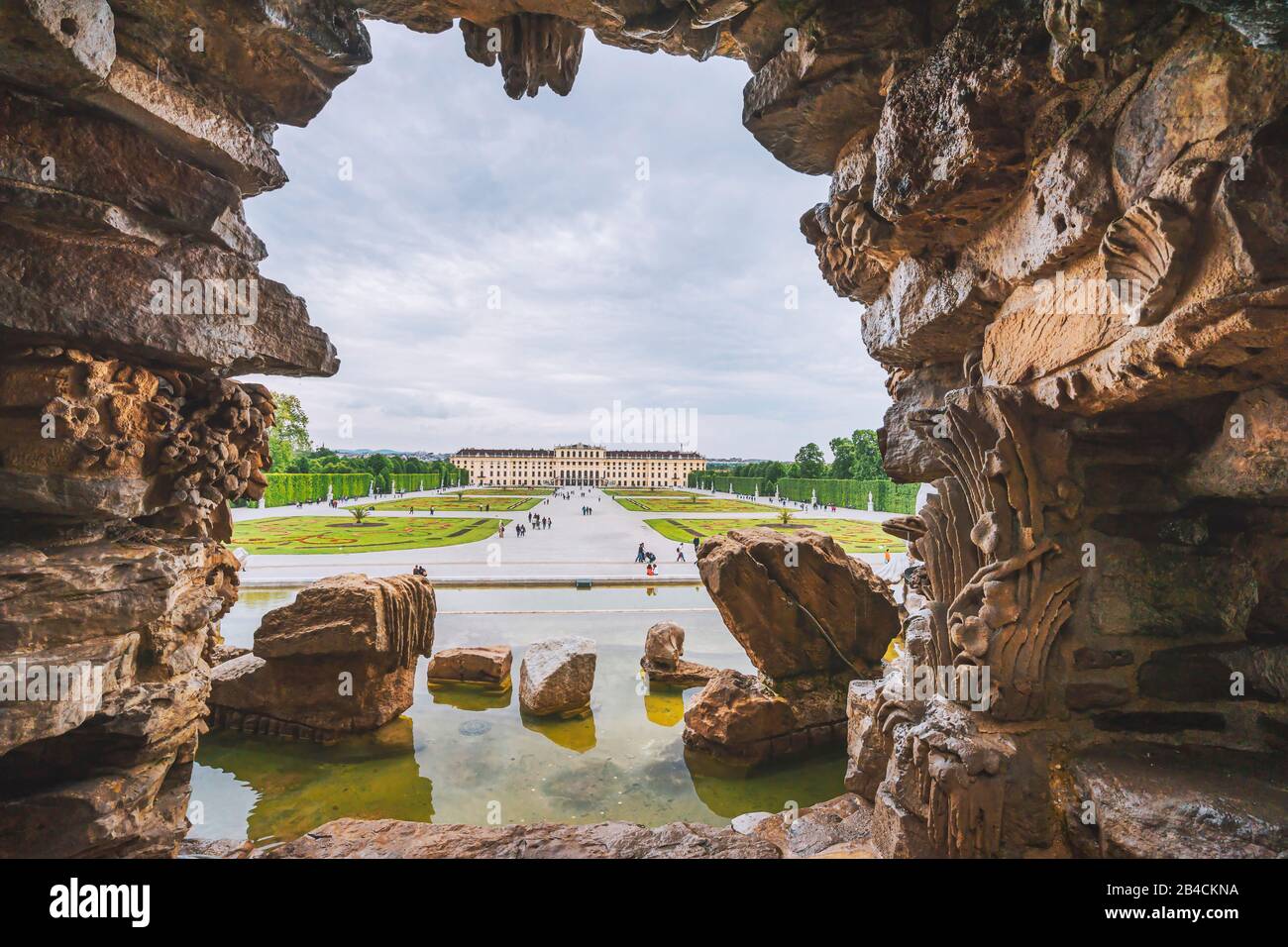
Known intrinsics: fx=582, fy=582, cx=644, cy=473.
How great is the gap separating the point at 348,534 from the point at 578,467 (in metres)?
86.2

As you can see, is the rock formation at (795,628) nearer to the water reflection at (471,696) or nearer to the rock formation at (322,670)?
the water reflection at (471,696)

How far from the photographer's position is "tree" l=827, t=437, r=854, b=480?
42719 mm

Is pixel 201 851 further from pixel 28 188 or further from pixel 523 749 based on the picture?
pixel 28 188

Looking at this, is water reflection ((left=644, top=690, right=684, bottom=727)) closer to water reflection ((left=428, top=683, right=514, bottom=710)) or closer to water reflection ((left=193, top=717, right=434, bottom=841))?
water reflection ((left=428, top=683, right=514, bottom=710))

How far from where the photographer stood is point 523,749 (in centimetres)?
665

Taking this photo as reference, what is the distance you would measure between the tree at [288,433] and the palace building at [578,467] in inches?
2193

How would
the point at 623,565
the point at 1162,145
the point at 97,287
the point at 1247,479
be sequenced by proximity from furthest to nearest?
the point at 623,565 → the point at 97,287 → the point at 1247,479 → the point at 1162,145

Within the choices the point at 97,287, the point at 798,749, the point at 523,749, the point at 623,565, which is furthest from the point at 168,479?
the point at 623,565

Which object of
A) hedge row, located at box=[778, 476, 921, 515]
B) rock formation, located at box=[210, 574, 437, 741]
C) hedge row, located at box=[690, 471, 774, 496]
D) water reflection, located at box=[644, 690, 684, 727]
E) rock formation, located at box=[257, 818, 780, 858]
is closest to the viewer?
rock formation, located at box=[257, 818, 780, 858]

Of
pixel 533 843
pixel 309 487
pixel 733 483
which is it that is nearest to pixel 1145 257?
pixel 533 843

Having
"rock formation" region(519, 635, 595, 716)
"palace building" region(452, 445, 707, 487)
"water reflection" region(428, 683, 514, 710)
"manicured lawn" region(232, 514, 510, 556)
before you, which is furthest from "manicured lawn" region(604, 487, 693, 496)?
"rock formation" region(519, 635, 595, 716)

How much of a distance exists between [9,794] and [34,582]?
1.13 metres

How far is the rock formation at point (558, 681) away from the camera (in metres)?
7.42

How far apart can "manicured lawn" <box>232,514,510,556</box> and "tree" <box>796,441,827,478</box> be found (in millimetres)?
28484
